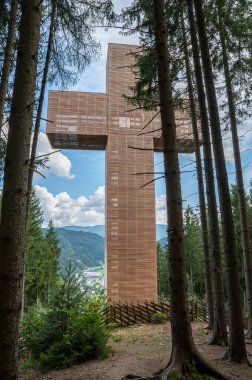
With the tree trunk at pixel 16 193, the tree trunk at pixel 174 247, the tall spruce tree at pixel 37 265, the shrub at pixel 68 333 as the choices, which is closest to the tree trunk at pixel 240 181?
the tree trunk at pixel 174 247

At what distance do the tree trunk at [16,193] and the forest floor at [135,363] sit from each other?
185 cm

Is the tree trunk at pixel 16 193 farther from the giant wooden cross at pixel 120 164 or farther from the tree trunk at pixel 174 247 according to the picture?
the giant wooden cross at pixel 120 164

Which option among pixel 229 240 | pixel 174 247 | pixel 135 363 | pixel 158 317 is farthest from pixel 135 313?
pixel 174 247

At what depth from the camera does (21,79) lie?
→ 2203 millimetres

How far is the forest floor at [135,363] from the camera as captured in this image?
140 inches

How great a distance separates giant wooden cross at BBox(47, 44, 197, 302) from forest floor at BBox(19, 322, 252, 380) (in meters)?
3.73

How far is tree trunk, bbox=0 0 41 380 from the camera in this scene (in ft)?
5.91

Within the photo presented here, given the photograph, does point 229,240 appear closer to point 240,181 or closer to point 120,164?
point 240,181

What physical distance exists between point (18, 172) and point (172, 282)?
1939 mm

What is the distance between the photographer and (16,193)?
1977 millimetres

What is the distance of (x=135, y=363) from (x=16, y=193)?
331 cm

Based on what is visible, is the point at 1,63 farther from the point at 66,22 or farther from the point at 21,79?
the point at 21,79

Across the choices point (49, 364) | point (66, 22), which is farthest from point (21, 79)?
point (49, 364)

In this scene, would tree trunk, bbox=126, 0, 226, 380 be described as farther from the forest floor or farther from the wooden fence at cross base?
the wooden fence at cross base
